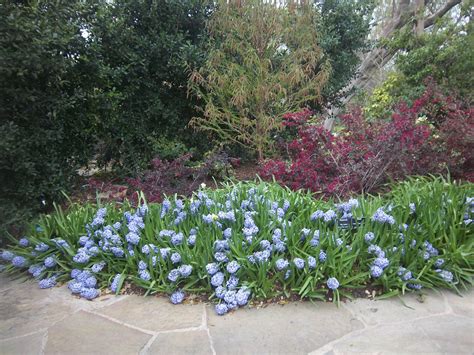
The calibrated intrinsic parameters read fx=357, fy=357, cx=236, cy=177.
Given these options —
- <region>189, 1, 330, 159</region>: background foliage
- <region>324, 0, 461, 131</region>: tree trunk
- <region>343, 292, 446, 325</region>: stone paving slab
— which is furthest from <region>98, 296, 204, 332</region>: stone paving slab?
<region>324, 0, 461, 131</region>: tree trunk

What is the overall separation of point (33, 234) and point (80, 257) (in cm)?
66

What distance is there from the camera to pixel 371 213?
2.62 metres

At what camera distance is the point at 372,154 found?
3.58 metres

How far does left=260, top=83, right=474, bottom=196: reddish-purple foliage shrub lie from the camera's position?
3.53m

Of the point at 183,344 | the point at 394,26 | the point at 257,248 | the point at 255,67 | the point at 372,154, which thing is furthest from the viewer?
the point at 394,26

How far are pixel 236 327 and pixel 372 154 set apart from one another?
7.78ft

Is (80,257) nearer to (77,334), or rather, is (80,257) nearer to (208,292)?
(77,334)

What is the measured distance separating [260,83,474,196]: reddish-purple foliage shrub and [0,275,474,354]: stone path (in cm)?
152

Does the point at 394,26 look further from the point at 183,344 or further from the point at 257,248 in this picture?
the point at 183,344

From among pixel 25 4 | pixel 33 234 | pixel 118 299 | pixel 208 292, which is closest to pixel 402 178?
pixel 208 292

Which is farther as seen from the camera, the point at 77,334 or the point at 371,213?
the point at 371,213

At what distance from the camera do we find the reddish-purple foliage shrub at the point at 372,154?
353 cm

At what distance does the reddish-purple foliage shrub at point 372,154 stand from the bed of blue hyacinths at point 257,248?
0.69 m

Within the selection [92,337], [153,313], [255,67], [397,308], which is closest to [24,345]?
[92,337]
